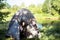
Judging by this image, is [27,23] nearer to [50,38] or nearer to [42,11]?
[50,38]

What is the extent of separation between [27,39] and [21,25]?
0.39 m

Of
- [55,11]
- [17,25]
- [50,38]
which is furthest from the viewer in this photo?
[55,11]

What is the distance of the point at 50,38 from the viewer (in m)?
6.20

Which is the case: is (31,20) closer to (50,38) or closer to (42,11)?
(50,38)

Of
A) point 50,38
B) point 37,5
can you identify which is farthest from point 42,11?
point 50,38

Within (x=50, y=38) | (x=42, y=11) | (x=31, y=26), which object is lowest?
(x=42, y=11)

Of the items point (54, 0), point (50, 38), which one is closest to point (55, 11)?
point (54, 0)

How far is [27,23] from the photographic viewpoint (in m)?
5.92

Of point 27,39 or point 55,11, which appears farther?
point 55,11

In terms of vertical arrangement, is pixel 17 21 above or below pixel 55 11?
above

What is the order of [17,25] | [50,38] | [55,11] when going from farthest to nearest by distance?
[55,11] → [50,38] → [17,25]

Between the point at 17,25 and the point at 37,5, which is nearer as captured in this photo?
the point at 17,25

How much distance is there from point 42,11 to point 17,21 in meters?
16.4

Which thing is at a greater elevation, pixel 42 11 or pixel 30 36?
pixel 30 36
